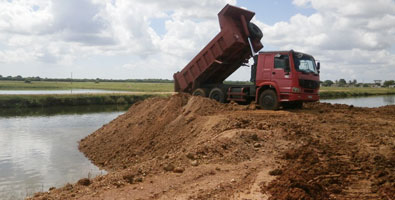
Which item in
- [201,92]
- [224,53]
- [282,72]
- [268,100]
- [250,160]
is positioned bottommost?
[250,160]

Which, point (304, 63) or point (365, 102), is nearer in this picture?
point (304, 63)

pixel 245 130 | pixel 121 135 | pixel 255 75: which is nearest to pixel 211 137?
pixel 245 130

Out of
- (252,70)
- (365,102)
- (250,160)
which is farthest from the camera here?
(365,102)

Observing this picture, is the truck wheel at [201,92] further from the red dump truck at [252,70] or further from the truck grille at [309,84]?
the truck grille at [309,84]

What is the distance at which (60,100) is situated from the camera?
34.4 meters

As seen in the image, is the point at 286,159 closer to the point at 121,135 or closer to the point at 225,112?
the point at 225,112

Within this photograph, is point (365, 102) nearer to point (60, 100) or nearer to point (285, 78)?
point (285, 78)

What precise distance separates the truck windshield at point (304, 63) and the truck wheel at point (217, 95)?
3762 mm

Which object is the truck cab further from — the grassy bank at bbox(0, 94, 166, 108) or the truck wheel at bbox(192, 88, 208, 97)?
the grassy bank at bbox(0, 94, 166, 108)

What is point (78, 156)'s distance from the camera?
1353 centimetres

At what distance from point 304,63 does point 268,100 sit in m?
1.98

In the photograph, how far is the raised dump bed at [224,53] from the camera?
14000 millimetres

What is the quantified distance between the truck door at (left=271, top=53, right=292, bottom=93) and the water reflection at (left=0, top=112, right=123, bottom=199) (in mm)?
7287

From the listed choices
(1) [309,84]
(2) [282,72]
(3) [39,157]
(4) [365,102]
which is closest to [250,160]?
(2) [282,72]
